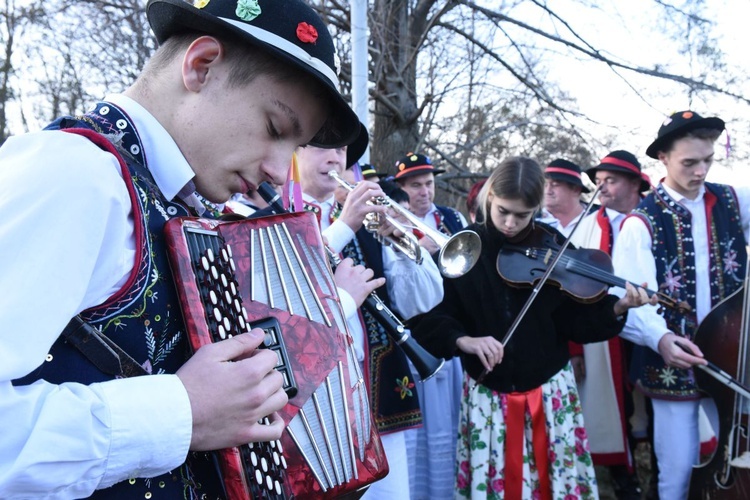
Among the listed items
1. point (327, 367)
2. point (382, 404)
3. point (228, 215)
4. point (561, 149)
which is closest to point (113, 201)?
point (228, 215)

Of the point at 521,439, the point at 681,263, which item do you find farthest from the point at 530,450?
the point at 681,263

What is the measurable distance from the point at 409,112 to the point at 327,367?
7.34 meters

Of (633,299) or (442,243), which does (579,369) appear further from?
(442,243)

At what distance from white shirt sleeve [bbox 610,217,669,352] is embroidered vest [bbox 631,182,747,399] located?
7 centimetres

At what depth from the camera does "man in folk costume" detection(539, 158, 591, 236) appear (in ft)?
18.8

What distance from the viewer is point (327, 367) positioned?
1501mm

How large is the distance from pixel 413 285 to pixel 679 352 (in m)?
1.57

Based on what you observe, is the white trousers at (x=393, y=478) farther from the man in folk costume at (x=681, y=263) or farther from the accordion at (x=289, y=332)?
the man in folk costume at (x=681, y=263)

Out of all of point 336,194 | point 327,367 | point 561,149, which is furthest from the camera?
point 561,149

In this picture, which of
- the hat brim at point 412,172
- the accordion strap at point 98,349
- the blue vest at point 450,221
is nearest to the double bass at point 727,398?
the blue vest at point 450,221

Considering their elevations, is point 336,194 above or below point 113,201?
above

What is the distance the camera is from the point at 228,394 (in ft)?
3.84

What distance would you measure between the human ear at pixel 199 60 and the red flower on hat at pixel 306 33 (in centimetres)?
17

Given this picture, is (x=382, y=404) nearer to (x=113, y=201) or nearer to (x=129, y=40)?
(x=113, y=201)
